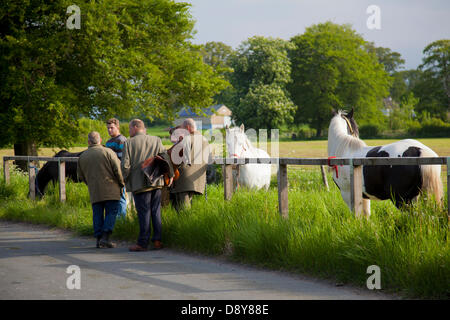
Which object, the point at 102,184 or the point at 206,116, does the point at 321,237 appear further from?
the point at 206,116

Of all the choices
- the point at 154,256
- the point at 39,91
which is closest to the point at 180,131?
the point at 154,256

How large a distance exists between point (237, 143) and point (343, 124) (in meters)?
3.67

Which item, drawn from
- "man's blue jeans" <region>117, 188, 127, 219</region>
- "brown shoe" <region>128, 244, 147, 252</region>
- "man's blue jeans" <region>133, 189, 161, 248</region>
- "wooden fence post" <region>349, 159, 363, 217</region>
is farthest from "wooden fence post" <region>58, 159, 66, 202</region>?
"wooden fence post" <region>349, 159, 363, 217</region>

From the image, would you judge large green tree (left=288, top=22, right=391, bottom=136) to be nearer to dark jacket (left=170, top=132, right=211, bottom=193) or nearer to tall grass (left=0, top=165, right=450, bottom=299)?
dark jacket (left=170, top=132, right=211, bottom=193)

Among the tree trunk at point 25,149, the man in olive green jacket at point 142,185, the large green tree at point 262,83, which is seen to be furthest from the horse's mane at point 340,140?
the large green tree at point 262,83

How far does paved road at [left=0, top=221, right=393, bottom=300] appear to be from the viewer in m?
5.58

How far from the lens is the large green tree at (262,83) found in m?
66.2

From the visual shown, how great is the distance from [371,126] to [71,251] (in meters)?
64.1

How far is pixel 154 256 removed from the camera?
788 cm

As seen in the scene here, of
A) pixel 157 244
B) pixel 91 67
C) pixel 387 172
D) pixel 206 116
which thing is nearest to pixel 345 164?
pixel 387 172

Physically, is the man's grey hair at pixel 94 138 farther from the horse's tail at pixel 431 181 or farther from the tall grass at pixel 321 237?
the horse's tail at pixel 431 181

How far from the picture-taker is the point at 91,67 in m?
22.0
